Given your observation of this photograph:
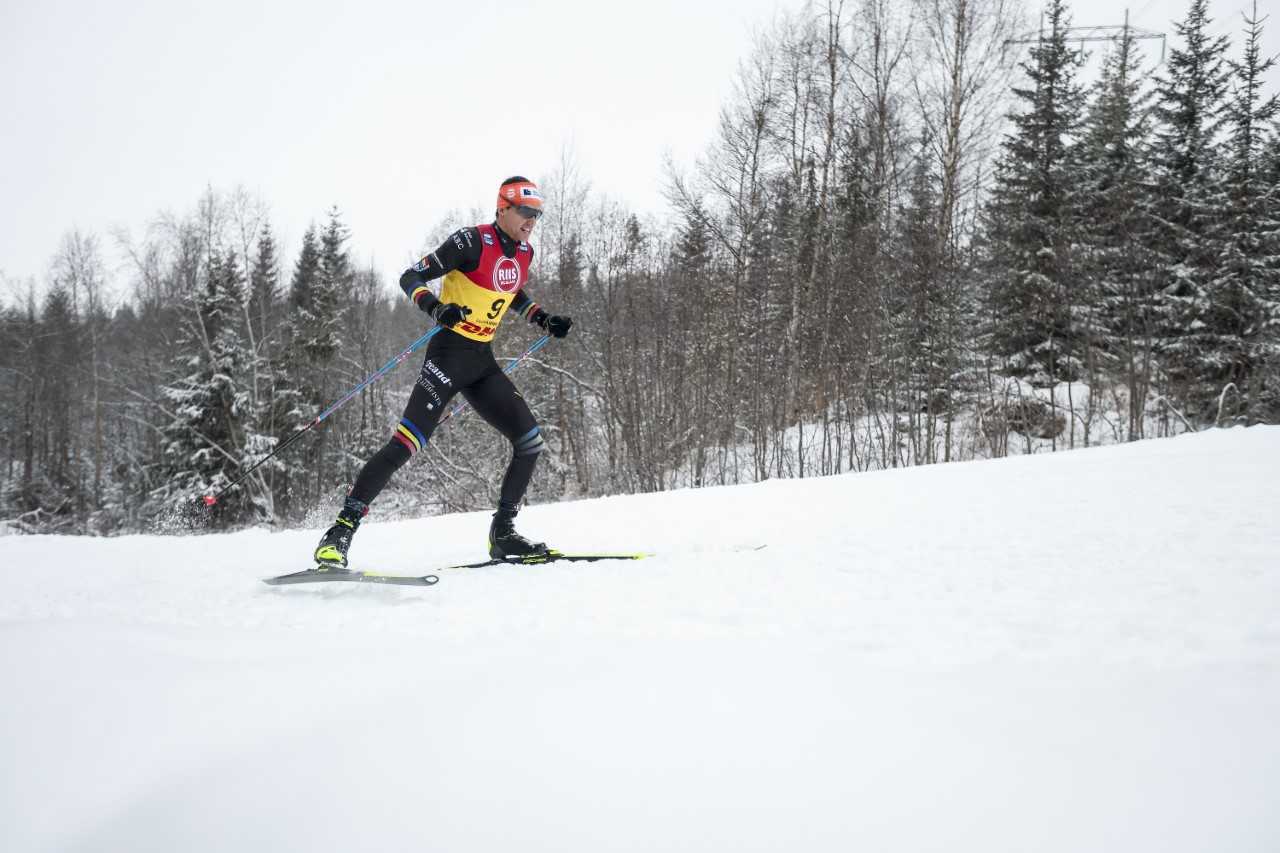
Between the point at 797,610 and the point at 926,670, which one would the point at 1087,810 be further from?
the point at 797,610

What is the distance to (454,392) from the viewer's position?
366 cm

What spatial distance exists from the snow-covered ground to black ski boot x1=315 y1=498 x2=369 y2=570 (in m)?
0.21

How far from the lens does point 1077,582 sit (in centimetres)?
227

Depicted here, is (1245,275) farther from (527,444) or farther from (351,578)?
(351,578)

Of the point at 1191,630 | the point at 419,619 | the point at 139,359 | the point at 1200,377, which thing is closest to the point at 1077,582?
the point at 1191,630

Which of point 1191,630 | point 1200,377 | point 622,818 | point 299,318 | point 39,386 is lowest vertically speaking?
point 622,818

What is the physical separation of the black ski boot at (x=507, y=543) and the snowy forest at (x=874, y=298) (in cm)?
641

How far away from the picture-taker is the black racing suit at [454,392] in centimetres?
338

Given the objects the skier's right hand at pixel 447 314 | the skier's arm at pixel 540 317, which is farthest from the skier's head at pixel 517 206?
the skier's right hand at pixel 447 314

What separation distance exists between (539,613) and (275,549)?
2928 mm

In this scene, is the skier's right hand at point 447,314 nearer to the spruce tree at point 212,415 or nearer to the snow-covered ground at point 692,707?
the snow-covered ground at point 692,707

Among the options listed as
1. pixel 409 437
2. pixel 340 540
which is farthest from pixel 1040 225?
pixel 340 540

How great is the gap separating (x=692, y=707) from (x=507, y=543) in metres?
2.37

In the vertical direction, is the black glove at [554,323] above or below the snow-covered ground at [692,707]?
above
